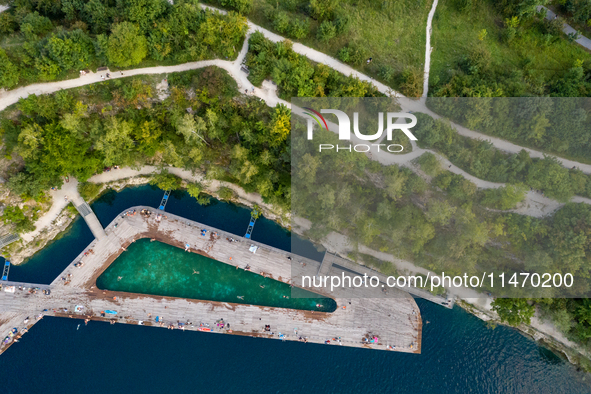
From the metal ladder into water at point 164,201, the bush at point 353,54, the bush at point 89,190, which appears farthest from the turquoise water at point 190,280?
the bush at point 353,54

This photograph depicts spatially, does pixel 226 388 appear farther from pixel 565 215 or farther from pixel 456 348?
pixel 565 215

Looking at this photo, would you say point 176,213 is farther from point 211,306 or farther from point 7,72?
point 7,72

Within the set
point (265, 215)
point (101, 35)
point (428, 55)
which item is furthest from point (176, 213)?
point (428, 55)

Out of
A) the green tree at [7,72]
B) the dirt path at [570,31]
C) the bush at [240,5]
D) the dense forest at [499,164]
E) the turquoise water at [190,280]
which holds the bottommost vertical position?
the turquoise water at [190,280]

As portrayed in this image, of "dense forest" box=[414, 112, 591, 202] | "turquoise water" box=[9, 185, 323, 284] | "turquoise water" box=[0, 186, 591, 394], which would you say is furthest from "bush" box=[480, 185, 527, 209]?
"turquoise water" box=[9, 185, 323, 284]

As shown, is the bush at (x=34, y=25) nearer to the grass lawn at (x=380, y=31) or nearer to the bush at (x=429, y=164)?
the grass lawn at (x=380, y=31)

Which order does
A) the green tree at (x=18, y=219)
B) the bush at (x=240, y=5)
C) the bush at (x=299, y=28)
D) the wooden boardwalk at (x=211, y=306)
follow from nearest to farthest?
1. the bush at (x=240, y=5)
2. the bush at (x=299, y=28)
3. the green tree at (x=18, y=219)
4. the wooden boardwalk at (x=211, y=306)

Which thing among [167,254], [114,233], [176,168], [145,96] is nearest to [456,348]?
[167,254]
